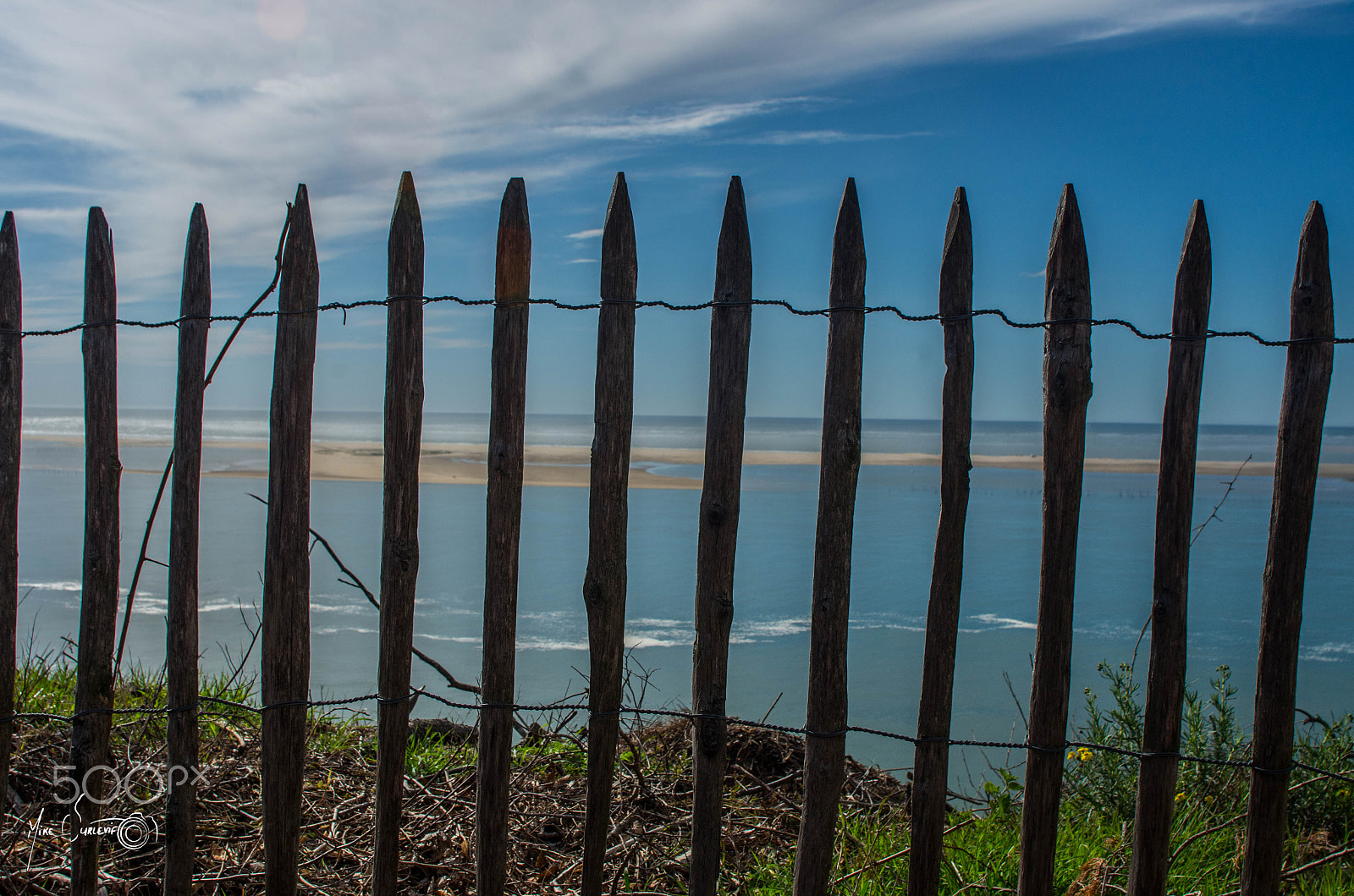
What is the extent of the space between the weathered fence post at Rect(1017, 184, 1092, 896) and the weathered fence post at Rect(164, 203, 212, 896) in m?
2.52

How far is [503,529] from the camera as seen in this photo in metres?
2.56

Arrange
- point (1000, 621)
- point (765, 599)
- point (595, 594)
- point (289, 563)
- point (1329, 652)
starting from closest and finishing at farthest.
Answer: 1. point (595, 594)
2. point (289, 563)
3. point (1329, 652)
4. point (1000, 621)
5. point (765, 599)

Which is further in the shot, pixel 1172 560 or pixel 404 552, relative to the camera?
pixel 404 552

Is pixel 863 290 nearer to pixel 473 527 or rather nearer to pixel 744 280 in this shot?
pixel 744 280

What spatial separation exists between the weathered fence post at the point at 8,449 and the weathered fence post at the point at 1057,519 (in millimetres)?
3222

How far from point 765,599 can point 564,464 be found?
51.1 ft

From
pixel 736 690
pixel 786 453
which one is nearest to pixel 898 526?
pixel 736 690

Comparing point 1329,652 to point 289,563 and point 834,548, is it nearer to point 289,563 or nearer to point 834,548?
point 834,548

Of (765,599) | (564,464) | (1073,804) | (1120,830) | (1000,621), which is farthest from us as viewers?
(564,464)

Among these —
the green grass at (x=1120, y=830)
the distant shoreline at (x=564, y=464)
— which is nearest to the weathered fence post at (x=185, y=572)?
the green grass at (x=1120, y=830)

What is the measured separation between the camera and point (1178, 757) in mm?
2486

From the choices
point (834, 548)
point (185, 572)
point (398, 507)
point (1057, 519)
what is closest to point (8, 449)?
point (185, 572)

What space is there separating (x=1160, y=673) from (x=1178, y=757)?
247 mm

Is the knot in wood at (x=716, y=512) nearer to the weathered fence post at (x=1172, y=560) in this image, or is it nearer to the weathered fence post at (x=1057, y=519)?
the weathered fence post at (x=1057, y=519)
